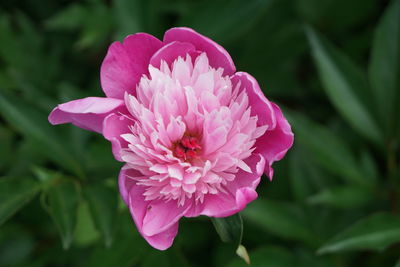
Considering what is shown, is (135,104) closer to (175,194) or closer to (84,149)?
(175,194)

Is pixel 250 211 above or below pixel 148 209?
below

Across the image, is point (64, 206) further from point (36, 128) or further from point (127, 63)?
point (127, 63)

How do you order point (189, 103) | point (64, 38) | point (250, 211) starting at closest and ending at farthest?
point (189, 103), point (250, 211), point (64, 38)

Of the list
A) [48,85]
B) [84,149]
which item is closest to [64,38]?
[48,85]

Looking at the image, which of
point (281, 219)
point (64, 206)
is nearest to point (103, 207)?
point (64, 206)

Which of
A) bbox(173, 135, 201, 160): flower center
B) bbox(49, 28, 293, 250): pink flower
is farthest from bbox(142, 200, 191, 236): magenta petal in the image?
bbox(173, 135, 201, 160): flower center

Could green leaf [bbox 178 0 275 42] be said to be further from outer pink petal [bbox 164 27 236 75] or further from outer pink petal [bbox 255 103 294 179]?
outer pink petal [bbox 255 103 294 179]
